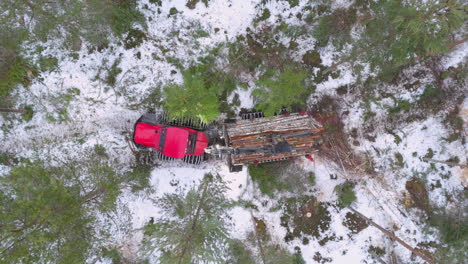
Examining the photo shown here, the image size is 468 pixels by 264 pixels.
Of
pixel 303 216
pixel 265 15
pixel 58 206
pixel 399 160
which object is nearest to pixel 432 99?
pixel 399 160

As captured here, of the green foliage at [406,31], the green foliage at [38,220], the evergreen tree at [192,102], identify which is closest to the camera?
the green foliage at [38,220]

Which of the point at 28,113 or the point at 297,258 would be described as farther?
the point at 297,258

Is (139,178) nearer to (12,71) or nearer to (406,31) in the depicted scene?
(12,71)

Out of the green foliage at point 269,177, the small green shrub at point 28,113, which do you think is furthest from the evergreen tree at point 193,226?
the small green shrub at point 28,113

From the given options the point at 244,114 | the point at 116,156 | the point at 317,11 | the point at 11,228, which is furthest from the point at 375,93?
the point at 11,228

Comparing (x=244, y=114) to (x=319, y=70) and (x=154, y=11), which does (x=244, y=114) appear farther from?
(x=154, y=11)

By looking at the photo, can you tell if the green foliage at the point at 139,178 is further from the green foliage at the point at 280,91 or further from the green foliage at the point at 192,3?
the green foliage at the point at 192,3
